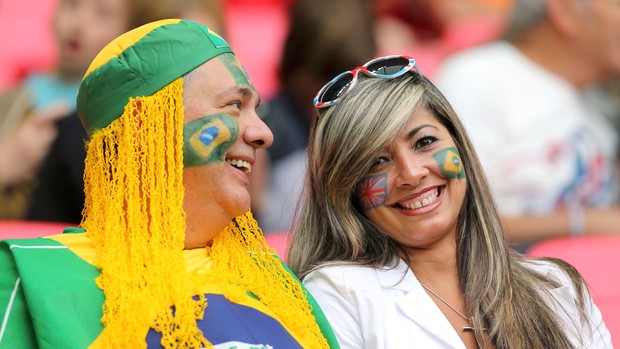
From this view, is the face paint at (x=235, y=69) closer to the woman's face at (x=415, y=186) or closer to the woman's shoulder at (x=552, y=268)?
the woman's face at (x=415, y=186)

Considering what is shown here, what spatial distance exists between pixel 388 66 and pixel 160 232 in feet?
2.72

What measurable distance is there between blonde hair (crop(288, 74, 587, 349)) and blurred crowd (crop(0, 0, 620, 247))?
1.35 metres

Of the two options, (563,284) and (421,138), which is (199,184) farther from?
(563,284)

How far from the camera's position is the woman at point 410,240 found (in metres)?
2.97

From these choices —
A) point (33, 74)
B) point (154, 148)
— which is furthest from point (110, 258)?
point (33, 74)

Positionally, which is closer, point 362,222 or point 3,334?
point 3,334

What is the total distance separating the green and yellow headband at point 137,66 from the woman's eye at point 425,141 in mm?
599

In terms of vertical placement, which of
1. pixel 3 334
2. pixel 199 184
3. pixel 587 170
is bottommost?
pixel 587 170

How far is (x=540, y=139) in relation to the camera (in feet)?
16.4

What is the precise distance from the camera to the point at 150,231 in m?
2.66

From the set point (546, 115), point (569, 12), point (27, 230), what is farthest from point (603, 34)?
point (27, 230)

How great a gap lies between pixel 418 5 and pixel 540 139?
1832 millimetres

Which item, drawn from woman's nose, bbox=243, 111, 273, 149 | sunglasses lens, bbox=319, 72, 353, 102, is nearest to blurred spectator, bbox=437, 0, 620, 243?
sunglasses lens, bbox=319, 72, 353, 102

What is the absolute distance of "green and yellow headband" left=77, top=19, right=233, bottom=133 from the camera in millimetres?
2701
